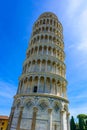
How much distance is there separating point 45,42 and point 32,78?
10132mm

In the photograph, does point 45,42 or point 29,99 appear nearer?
point 29,99

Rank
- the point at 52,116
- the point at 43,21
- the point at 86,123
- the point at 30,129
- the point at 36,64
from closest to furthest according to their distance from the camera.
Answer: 1. the point at 30,129
2. the point at 52,116
3. the point at 36,64
4. the point at 43,21
5. the point at 86,123

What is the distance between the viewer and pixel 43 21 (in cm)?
3488

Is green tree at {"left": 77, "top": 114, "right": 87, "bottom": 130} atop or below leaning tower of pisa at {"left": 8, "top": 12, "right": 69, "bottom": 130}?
below

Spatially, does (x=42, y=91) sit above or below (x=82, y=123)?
above

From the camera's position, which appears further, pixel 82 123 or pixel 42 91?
pixel 82 123

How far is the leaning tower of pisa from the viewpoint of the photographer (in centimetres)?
1944

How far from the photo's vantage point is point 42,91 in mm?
22000

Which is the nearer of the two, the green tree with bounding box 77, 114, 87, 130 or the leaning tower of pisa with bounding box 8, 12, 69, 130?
the leaning tower of pisa with bounding box 8, 12, 69, 130

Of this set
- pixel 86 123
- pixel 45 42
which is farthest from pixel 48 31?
pixel 86 123

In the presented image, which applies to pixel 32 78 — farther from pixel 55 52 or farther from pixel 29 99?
pixel 55 52

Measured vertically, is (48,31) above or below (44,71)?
above

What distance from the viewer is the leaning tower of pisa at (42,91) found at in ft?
63.8

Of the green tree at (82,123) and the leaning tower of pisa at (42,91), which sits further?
the green tree at (82,123)
